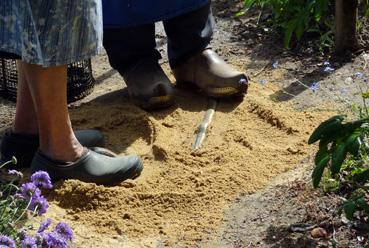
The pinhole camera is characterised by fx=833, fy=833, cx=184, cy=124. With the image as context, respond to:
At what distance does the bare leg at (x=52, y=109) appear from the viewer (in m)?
2.97

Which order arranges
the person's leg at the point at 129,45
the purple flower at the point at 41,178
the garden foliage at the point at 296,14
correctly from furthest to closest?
the garden foliage at the point at 296,14
the person's leg at the point at 129,45
the purple flower at the point at 41,178

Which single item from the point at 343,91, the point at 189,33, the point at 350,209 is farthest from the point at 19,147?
the point at 343,91

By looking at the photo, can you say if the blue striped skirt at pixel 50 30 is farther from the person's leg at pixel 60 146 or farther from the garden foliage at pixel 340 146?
the garden foliage at pixel 340 146

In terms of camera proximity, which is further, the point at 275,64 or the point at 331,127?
the point at 275,64

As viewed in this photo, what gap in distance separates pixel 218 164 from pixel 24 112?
823 millimetres

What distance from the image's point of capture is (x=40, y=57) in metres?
2.83

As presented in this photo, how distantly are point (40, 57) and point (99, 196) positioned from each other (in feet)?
2.09

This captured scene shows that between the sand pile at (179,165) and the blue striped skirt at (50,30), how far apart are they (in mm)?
558

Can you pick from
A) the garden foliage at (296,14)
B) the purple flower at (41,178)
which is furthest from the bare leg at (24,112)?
the garden foliage at (296,14)

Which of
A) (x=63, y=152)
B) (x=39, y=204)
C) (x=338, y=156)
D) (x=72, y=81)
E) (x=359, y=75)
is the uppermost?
(x=338, y=156)

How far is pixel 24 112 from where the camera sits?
332 centimetres

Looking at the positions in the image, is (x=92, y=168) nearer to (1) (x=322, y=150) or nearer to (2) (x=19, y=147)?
(2) (x=19, y=147)

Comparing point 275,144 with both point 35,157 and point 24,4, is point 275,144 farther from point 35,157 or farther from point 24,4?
point 24,4

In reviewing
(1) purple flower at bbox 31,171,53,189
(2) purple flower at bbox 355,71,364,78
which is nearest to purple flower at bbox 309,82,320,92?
(2) purple flower at bbox 355,71,364,78
